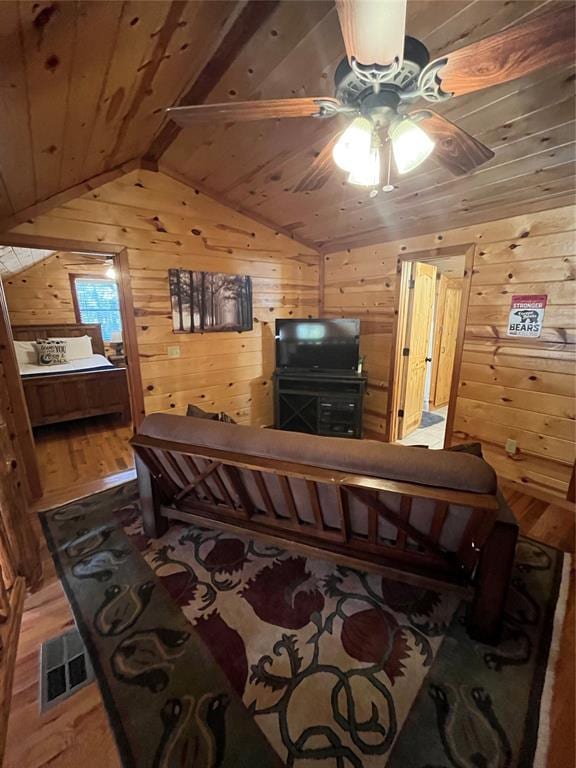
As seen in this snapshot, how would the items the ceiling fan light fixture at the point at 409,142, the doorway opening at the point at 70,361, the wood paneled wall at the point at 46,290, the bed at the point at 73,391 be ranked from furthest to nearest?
1. the wood paneled wall at the point at 46,290
2. the bed at the point at 73,391
3. the doorway opening at the point at 70,361
4. the ceiling fan light fixture at the point at 409,142

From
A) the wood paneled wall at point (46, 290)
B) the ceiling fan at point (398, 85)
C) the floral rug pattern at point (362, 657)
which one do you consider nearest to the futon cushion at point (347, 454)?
the floral rug pattern at point (362, 657)

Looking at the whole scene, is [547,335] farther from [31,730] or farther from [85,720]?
[31,730]

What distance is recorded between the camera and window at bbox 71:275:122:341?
→ 5.71m

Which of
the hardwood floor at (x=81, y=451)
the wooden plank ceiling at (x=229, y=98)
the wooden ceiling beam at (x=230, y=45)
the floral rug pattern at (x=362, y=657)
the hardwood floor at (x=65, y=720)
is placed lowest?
the hardwood floor at (x=65, y=720)

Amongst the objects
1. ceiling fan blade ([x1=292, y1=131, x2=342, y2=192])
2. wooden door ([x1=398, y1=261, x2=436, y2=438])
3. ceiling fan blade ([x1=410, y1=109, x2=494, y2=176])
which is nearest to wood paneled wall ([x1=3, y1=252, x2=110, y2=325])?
ceiling fan blade ([x1=292, y1=131, x2=342, y2=192])

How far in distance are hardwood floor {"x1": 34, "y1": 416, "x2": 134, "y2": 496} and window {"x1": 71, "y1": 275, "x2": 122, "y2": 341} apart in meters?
2.36

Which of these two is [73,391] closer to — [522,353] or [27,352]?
[27,352]

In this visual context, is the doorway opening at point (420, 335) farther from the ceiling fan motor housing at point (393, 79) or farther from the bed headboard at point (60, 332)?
the bed headboard at point (60, 332)

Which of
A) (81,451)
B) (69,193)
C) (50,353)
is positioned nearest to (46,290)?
(50,353)

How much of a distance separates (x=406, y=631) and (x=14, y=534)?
208 centimetres

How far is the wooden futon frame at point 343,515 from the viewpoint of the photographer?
1228mm

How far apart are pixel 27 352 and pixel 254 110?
495cm

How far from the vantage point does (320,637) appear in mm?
1422

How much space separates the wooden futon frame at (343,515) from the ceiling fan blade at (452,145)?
4.63ft
